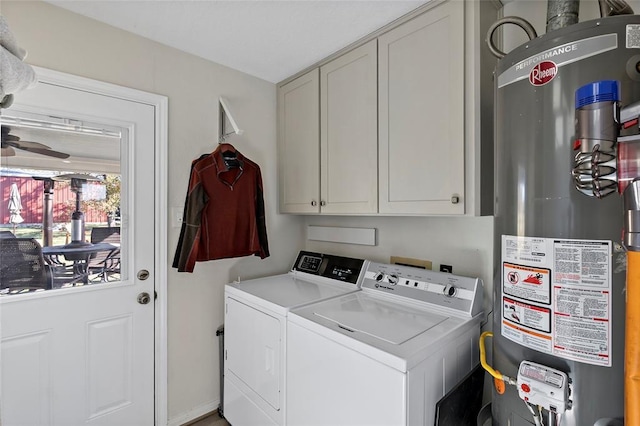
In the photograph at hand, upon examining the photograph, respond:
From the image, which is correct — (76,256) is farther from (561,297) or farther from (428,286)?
(561,297)

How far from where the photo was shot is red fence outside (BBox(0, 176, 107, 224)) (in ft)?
4.71

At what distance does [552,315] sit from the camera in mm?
851

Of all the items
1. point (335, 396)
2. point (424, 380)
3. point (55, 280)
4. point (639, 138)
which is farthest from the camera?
point (55, 280)

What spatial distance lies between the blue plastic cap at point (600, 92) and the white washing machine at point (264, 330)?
4.39 feet

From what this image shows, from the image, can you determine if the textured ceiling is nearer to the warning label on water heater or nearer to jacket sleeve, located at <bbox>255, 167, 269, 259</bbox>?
jacket sleeve, located at <bbox>255, 167, 269, 259</bbox>

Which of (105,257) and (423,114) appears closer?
(423,114)

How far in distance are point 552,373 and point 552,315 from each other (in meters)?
0.15

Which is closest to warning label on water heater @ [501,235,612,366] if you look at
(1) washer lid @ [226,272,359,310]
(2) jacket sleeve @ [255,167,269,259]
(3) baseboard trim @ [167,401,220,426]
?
(1) washer lid @ [226,272,359,310]

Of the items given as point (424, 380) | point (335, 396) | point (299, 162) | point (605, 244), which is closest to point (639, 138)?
point (605, 244)

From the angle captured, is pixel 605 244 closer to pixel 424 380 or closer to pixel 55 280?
pixel 424 380

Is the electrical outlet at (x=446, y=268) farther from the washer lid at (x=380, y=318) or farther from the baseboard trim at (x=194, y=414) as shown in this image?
the baseboard trim at (x=194, y=414)

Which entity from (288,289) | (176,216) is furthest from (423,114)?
(176,216)

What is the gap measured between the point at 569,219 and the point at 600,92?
1.04 ft

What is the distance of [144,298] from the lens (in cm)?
181
